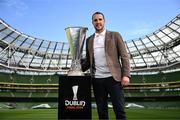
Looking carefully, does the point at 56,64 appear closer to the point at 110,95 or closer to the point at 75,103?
the point at 75,103

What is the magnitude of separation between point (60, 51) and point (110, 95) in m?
58.8

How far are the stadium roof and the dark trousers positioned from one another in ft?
160

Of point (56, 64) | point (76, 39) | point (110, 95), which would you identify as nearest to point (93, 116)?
point (76, 39)

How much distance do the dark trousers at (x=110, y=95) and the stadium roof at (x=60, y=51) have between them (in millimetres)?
48807

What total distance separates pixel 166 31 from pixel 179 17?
196 inches

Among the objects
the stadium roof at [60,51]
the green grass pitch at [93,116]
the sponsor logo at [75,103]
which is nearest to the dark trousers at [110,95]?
the sponsor logo at [75,103]

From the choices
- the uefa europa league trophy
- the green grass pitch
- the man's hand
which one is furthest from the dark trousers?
the green grass pitch

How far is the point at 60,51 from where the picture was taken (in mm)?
64625

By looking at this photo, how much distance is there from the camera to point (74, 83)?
21.6 ft

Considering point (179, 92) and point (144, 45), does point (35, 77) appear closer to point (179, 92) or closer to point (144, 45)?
point (144, 45)

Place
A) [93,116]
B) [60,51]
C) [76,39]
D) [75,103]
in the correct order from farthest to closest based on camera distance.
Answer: [60,51] → [93,116] → [76,39] → [75,103]

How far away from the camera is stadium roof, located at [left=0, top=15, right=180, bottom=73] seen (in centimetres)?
5694

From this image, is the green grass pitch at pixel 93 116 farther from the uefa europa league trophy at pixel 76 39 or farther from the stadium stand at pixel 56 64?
the stadium stand at pixel 56 64

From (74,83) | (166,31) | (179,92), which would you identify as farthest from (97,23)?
(179,92)
